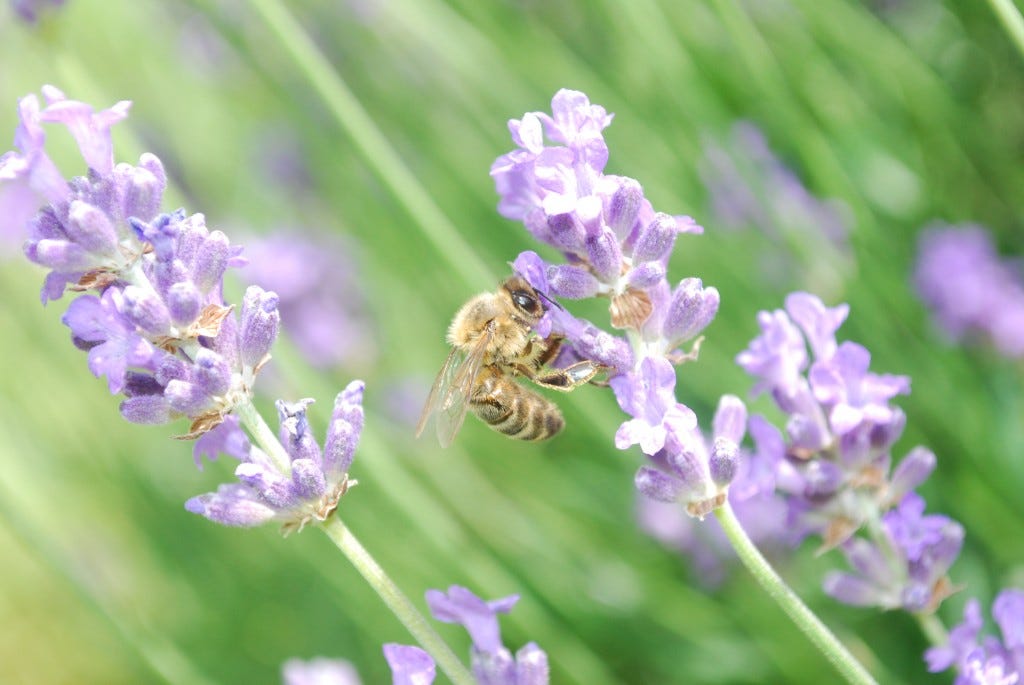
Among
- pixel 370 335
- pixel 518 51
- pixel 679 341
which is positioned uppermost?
pixel 518 51

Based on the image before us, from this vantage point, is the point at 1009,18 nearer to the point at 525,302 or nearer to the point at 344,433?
the point at 525,302

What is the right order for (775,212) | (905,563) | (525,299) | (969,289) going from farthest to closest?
(969,289) → (775,212) → (525,299) → (905,563)

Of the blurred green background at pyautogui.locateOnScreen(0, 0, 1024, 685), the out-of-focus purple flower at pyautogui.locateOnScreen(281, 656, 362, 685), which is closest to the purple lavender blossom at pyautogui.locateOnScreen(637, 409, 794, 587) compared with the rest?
the blurred green background at pyautogui.locateOnScreen(0, 0, 1024, 685)

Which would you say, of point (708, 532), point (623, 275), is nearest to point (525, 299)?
point (623, 275)

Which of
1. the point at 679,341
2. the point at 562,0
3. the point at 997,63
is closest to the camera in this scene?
the point at 679,341

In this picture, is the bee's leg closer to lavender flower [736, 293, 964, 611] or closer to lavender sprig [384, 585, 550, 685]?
lavender flower [736, 293, 964, 611]

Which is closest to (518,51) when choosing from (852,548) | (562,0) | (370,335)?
(562,0)

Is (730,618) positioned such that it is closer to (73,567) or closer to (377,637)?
(377,637)

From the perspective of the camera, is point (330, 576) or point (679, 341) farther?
point (330, 576)
